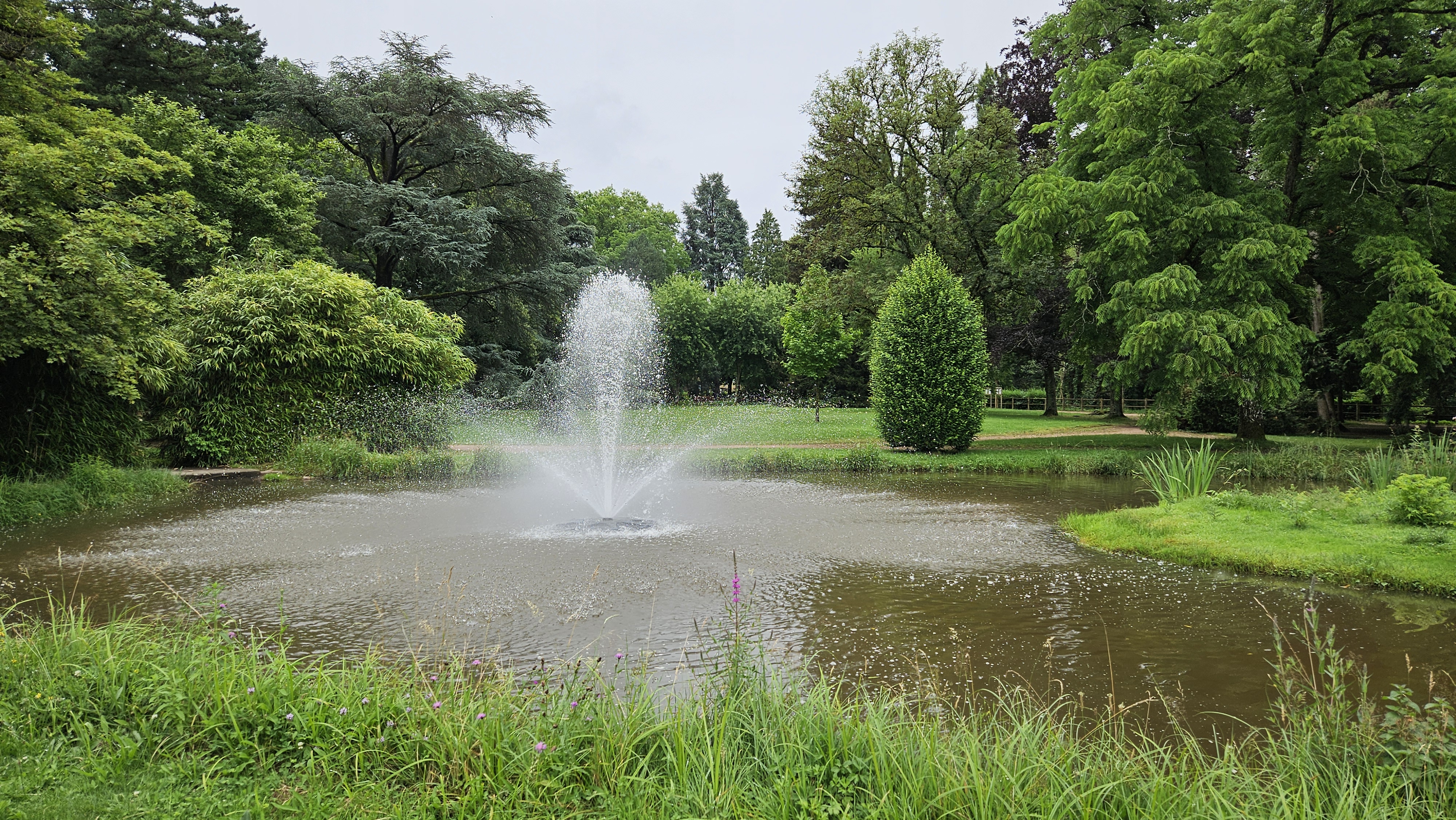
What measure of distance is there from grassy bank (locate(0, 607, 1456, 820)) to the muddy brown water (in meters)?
0.82

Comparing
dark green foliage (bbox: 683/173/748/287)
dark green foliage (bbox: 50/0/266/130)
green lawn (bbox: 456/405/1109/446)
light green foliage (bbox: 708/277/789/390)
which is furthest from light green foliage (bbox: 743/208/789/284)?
dark green foliage (bbox: 50/0/266/130)

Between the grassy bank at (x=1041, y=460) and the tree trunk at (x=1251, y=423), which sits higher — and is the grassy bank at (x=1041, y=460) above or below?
below

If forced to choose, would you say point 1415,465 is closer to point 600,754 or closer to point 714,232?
point 600,754

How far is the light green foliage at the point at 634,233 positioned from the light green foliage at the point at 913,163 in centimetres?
3132

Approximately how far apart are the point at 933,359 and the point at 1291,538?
32.3 feet

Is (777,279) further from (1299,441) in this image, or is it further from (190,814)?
(190,814)

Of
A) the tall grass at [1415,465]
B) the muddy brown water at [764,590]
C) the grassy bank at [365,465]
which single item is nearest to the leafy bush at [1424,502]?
the tall grass at [1415,465]

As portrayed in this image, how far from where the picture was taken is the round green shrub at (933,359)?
17.9 meters

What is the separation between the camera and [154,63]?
29.1 metres

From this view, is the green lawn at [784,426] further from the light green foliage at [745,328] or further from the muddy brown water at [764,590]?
the muddy brown water at [764,590]

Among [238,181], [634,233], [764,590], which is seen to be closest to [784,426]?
[238,181]

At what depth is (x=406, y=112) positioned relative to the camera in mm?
26828

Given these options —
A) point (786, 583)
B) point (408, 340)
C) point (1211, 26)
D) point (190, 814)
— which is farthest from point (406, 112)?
point (190, 814)

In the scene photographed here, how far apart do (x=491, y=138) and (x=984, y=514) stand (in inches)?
925
